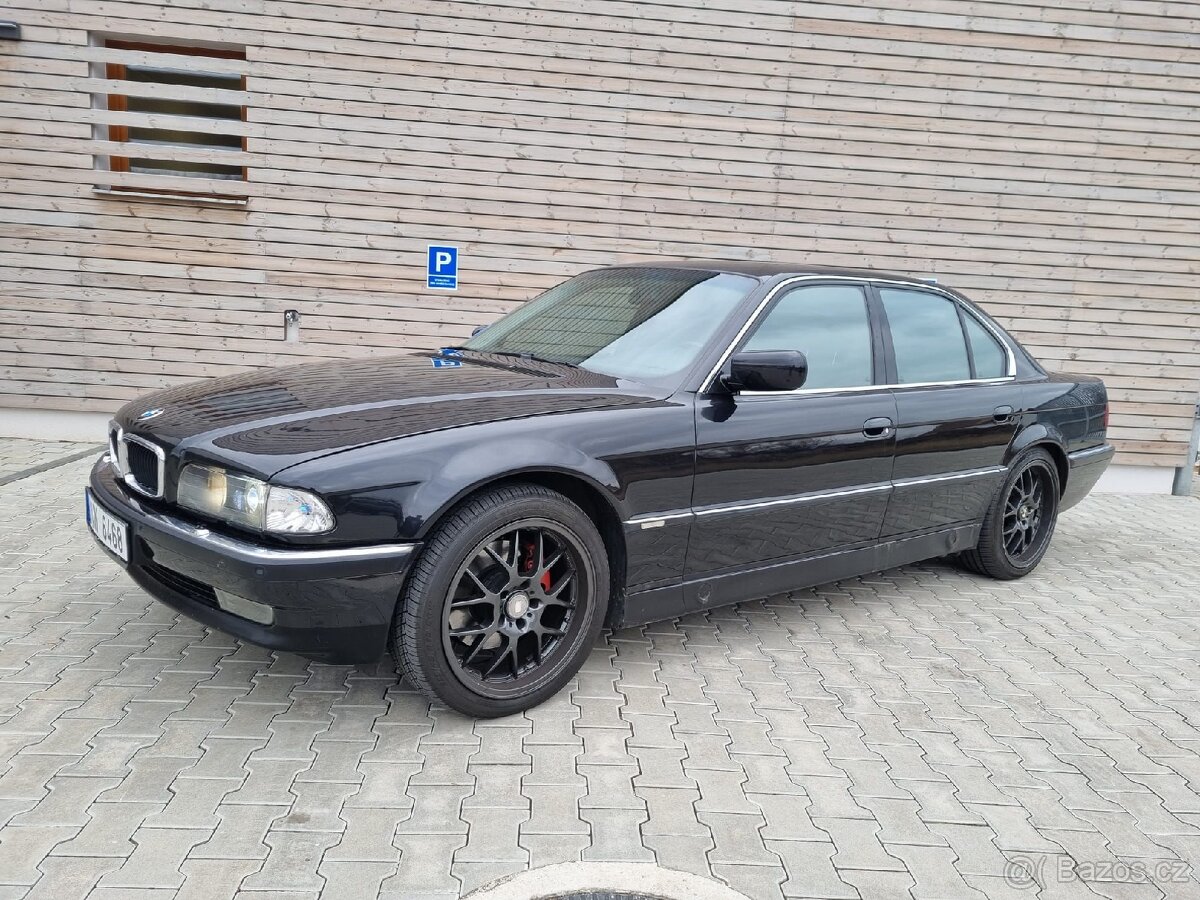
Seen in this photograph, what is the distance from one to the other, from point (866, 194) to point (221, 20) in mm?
5314

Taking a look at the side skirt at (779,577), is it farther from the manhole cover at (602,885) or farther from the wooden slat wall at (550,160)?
the wooden slat wall at (550,160)

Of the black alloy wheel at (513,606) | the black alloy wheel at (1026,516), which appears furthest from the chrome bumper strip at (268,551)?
the black alloy wheel at (1026,516)

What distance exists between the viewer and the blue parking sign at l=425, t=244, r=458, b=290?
7438 mm

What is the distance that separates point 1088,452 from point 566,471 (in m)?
3.82

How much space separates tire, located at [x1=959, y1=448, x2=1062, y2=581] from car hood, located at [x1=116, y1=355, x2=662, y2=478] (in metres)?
2.47

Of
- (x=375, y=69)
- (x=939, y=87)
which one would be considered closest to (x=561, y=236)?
(x=375, y=69)

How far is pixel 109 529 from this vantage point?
322 cm

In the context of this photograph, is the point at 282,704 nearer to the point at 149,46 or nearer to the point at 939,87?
the point at 149,46

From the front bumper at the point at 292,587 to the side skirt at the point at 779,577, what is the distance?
964 millimetres

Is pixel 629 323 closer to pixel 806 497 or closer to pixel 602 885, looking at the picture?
pixel 806 497

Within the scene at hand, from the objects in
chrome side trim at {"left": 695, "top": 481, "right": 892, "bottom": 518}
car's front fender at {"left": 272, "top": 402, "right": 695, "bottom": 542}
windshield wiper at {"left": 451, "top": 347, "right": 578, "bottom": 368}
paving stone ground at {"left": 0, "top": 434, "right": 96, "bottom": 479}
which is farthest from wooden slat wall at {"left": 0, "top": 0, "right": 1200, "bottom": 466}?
car's front fender at {"left": 272, "top": 402, "right": 695, "bottom": 542}

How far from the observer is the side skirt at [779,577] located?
3.47 metres

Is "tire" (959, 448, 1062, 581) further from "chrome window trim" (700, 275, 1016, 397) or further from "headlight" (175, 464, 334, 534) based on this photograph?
"headlight" (175, 464, 334, 534)

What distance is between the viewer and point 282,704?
125 inches
